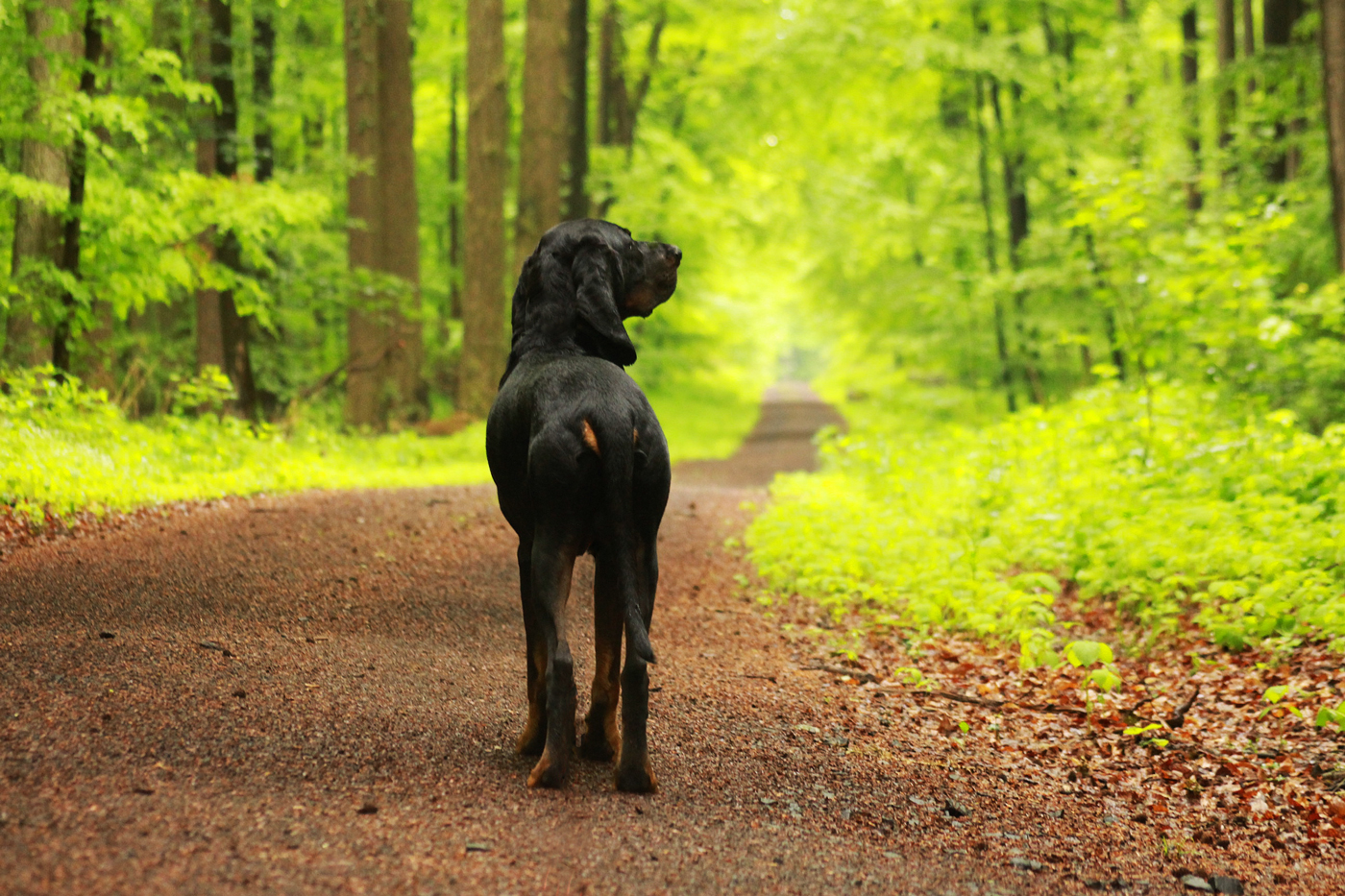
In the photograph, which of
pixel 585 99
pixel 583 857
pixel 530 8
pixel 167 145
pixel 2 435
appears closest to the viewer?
pixel 583 857

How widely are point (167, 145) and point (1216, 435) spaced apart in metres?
12.2

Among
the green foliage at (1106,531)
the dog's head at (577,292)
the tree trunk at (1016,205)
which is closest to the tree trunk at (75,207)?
the dog's head at (577,292)

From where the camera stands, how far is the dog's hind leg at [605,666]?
3.51 m

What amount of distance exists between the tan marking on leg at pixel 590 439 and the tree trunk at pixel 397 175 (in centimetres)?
1124

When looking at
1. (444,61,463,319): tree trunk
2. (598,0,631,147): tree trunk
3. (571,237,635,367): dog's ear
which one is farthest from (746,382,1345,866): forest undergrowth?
(444,61,463,319): tree trunk

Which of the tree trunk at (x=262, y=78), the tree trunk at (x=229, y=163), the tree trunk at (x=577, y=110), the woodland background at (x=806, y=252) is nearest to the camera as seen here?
the woodland background at (x=806, y=252)

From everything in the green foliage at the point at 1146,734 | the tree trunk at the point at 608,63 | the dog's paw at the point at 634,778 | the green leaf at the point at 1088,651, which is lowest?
the green foliage at the point at 1146,734

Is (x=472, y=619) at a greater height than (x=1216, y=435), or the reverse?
(x=1216, y=435)

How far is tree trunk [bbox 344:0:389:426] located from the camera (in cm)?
1354

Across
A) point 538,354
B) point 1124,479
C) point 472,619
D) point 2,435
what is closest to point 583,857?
point 538,354

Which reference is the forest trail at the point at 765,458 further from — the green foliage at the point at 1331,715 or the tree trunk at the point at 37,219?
the green foliage at the point at 1331,715

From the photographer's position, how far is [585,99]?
1680cm

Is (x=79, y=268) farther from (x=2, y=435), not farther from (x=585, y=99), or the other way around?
(x=585, y=99)

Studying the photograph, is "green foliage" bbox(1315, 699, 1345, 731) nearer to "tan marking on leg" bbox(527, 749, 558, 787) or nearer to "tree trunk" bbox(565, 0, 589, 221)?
"tan marking on leg" bbox(527, 749, 558, 787)
